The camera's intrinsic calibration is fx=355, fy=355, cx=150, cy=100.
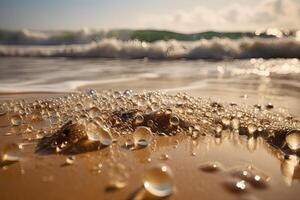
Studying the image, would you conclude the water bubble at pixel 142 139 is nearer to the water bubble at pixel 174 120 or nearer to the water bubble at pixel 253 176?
the water bubble at pixel 174 120

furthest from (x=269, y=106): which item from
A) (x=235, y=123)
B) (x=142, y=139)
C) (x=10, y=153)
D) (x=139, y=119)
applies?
(x=10, y=153)

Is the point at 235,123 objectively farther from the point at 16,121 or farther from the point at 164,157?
the point at 16,121

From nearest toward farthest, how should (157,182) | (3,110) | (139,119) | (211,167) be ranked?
1. (157,182)
2. (211,167)
3. (139,119)
4. (3,110)

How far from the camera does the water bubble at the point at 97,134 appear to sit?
2.02 m

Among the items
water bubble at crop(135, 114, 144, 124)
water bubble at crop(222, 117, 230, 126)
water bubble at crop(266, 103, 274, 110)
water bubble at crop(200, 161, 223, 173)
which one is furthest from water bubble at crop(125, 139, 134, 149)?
water bubble at crop(266, 103, 274, 110)

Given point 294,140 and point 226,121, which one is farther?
point 226,121

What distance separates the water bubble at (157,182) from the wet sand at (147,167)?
60mm

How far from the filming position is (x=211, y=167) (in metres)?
1.77

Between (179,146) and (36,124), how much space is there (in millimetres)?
1045

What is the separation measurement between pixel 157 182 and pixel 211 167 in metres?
0.48

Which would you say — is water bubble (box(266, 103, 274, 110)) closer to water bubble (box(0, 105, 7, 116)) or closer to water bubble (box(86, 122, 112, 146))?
water bubble (box(86, 122, 112, 146))

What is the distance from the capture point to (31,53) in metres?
15.4

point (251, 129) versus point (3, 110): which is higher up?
point (251, 129)

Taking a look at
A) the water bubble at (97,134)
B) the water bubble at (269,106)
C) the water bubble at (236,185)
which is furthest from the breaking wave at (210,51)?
the water bubble at (236,185)
